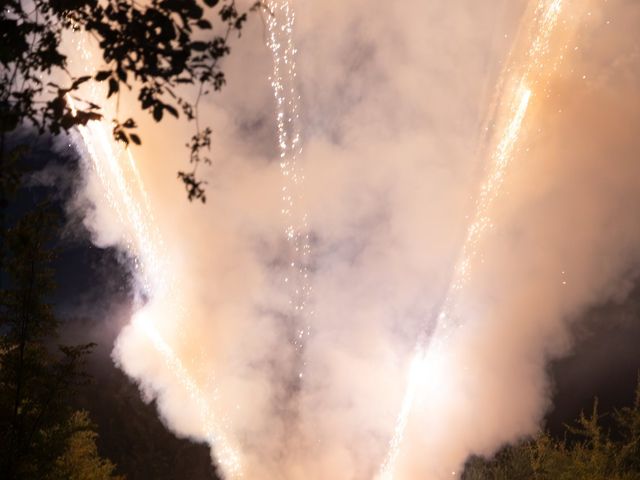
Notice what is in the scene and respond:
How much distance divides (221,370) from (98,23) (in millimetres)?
20863

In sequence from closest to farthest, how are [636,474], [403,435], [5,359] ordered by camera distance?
[5,359] < [636,474] < [403,435]

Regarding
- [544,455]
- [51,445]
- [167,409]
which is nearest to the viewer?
[51,445]

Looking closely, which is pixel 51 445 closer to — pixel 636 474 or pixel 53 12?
pixel 53 12

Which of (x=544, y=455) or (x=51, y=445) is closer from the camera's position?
(x=51, y=445)

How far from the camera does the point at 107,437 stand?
1468 inches

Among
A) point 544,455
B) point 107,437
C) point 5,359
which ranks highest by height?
point 107,437

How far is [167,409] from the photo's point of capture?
25078 mm

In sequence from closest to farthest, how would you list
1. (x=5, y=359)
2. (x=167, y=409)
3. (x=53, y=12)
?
(x=53, y=12)
(x=5, y=359)
(x=167, y=409)

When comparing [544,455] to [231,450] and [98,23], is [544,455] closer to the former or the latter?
[231,450]

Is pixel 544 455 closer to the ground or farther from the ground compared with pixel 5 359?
closer to the ground

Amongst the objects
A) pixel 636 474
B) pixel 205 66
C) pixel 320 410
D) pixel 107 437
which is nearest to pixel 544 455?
pixel 636 474

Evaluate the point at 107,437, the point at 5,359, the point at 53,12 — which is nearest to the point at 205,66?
the point at 53,12

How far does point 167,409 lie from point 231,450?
3.85 meters

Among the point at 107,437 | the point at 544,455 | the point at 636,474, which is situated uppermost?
the point at 107,437
